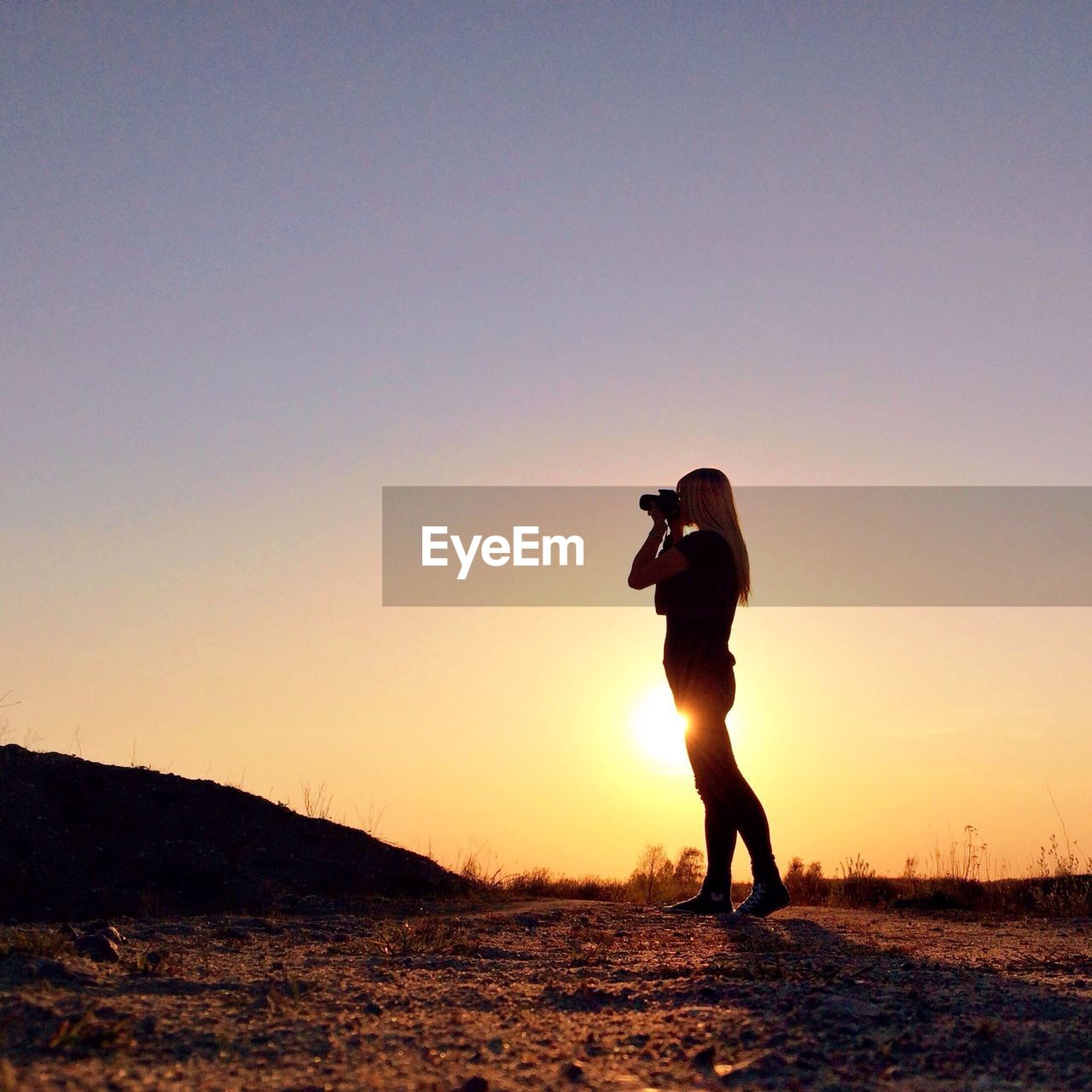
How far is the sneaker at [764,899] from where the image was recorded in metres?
6.60

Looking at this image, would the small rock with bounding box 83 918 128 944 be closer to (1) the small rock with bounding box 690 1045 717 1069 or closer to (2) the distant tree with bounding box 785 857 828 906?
(1) the small rock with bounding box 690 1045 717 1069

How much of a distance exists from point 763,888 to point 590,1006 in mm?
3304

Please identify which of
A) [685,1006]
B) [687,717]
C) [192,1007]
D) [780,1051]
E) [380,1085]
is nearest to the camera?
[380,1085]

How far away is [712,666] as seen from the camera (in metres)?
6.76

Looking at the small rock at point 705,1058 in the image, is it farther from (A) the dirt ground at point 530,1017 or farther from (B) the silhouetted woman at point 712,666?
(B) the silhouetted woman at point 712,666

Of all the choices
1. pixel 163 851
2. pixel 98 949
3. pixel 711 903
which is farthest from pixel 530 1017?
pixel 163 851

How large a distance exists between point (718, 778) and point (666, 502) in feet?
5.55

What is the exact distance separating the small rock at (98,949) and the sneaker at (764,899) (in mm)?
3691

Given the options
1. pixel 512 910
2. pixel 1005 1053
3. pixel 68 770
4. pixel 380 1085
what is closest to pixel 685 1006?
pixel 1005 1053

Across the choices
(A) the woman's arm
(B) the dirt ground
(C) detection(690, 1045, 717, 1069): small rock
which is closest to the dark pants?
(A) the woman's arm

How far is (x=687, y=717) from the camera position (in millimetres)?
6824

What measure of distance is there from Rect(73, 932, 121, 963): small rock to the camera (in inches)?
164

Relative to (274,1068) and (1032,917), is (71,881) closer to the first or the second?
(274,1068)

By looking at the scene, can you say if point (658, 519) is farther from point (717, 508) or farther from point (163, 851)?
point (163, 851)
